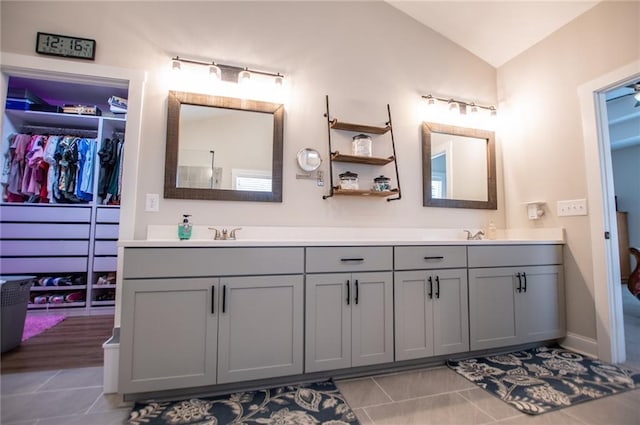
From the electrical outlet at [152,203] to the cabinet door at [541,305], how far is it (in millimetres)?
2673

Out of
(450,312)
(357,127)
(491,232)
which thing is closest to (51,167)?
(357,127)

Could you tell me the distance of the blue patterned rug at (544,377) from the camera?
1.64 meters

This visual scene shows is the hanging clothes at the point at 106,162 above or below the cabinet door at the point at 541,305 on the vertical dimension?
above

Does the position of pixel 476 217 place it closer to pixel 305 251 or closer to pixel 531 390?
pixel 531 390

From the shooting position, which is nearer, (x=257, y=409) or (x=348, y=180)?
(x=257, y=409)

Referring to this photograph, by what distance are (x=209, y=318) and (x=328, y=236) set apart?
107cm

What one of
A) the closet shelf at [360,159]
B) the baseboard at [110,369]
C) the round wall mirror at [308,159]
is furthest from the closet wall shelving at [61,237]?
the closet shelf at [360,159]

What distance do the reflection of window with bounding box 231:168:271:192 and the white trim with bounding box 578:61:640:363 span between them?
242 cm

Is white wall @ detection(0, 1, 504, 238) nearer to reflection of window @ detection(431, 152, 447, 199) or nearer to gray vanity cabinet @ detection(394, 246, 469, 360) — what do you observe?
reflection of window @ detection(431, 152, 447, 199)

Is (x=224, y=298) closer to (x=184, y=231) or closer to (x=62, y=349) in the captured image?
(x=184, y=231)

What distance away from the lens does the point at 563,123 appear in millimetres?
2477

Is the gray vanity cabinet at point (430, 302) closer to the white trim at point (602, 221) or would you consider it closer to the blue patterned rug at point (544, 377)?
the blue patterned rug at point (544, 377)

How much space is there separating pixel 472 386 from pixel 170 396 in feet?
5.59

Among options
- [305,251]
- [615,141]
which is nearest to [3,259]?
[305,251]
